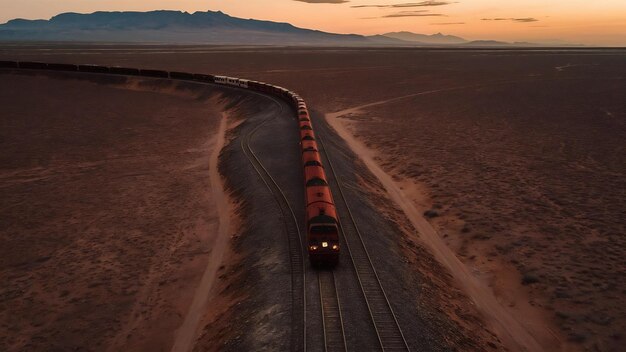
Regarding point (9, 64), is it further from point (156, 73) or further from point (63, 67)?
point (156, 73)

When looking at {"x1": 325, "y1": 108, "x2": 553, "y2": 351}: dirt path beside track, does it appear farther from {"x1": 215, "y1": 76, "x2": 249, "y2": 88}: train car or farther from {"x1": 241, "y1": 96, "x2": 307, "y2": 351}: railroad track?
{"x1": 215, "y1": 76, "x2": 249, "y2": 88}: train car

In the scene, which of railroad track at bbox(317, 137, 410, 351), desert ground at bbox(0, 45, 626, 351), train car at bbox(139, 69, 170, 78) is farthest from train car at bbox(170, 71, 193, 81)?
railroad track at bbox(317, 137, 410, 351)

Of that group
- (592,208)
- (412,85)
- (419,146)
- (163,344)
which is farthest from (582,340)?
(412,85)

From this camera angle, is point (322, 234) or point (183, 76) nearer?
point (322, 234)

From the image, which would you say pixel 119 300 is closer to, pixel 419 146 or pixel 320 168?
pixel 320 168

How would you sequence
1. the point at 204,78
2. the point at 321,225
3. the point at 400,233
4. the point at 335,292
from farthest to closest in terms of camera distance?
the point at 204,78, the point at 400,233, the point at 321,225, the point at 335,292

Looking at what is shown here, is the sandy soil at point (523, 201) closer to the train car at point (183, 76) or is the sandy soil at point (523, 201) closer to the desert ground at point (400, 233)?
the desert ground at point (400, 233)

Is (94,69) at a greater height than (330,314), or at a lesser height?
greater

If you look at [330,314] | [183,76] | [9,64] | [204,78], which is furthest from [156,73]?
[330,314]
